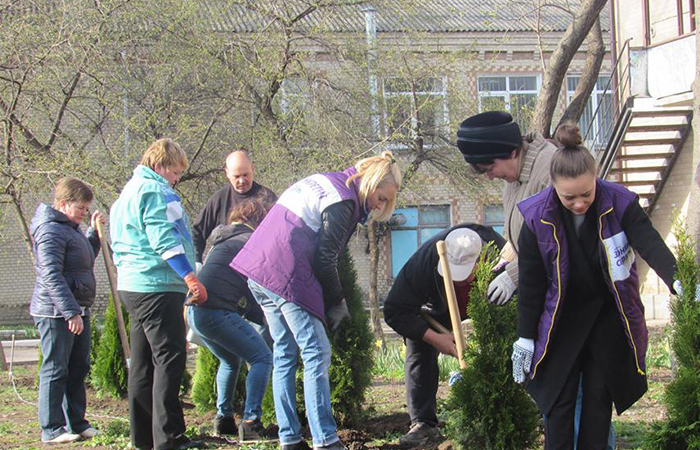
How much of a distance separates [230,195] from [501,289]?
10.3 feet

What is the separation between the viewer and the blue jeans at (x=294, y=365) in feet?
15.4

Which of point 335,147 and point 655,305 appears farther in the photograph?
point 655,305

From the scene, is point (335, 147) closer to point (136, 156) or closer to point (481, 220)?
point (136, 156)

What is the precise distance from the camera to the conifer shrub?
5695mm

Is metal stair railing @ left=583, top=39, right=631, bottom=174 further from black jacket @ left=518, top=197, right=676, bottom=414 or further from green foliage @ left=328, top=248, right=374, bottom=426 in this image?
black jacket @ left=518, top=197, right=676, bottom=414

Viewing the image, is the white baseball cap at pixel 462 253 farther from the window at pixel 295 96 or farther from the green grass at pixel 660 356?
the window at pixel 295 96

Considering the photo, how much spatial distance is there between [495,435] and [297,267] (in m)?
1.39

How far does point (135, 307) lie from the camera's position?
16.9ft

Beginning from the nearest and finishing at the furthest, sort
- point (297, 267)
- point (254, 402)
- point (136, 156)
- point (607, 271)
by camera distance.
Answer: point (607, 271), point (297, 267), point (254, 402), point (136, 156)

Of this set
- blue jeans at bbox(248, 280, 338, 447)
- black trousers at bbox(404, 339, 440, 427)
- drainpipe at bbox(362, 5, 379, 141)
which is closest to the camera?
blue jeans at bbox(248, 280, 338, 447)

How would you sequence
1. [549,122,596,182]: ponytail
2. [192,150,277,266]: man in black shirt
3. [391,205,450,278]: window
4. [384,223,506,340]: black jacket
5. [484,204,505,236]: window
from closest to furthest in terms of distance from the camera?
[549,122,596,182]: ponytail, [384,223,506,340]: black jacket, [192,150,277,266]: man in black shirt, [484,204,505,236]: window, [391,205,450,278]: window

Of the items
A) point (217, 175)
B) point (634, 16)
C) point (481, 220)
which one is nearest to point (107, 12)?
point (217, 175)

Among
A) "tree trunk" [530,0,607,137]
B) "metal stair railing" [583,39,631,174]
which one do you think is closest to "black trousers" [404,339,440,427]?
"tree trunk" [530,0,607,137]

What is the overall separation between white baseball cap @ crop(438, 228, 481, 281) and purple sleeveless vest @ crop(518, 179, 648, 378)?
0.79m
